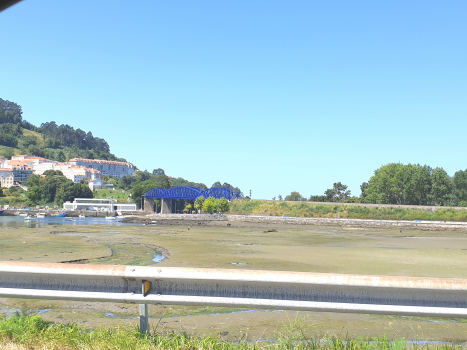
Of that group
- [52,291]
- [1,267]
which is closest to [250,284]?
[52,291]

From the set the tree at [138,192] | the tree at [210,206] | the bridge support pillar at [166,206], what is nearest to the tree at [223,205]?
the tree at [210,206]

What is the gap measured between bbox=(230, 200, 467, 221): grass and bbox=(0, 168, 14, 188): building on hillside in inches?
5064

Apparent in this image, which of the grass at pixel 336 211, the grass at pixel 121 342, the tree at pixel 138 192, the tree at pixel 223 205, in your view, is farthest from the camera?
the tree at pixel 138 192

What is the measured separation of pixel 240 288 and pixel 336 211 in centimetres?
9290

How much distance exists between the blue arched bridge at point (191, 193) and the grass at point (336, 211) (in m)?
9.22

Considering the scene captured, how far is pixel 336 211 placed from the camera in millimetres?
93375

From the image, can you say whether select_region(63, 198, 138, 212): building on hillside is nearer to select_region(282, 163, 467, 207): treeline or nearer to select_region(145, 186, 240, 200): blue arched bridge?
select_region(145, 186, 240, 200): blue arched bridge

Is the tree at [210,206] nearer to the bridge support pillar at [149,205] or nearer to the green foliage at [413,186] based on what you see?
the bridge support pillar at [149,205]

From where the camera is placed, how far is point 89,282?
408 centimetres

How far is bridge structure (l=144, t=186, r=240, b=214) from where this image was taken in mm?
126812

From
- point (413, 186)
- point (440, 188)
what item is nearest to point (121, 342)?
point (413, 186)

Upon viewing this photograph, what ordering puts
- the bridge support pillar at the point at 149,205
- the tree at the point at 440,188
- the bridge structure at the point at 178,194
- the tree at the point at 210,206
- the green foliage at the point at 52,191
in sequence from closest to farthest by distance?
the tree at the point at 440,188, the tree at the point at 210,206, the bridge structure at the point at 178,194, the bridge support pillar at the point at 149,205, the green foliage at the point at 52,191

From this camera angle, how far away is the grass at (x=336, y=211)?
83062 mm

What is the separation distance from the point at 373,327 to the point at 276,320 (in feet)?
5.86
